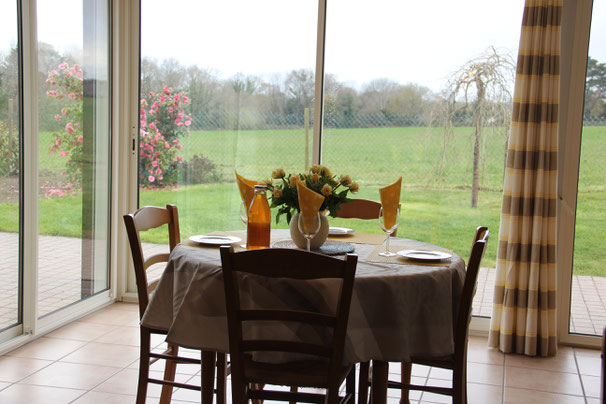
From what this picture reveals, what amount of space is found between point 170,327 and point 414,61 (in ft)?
8.42

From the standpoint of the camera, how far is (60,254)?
385cm

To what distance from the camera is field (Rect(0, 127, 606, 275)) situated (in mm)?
3791

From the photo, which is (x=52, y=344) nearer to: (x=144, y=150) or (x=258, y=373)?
(x=144, y=150)

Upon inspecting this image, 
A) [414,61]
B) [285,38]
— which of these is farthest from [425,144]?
[285,38]

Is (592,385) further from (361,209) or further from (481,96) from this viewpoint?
(481,96)

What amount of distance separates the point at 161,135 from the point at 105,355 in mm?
1662

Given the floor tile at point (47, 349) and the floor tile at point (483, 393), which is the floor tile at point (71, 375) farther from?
the floor tile at point (483, 393)

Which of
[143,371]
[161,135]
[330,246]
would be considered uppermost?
[161,135]

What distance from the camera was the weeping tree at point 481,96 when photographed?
12.6 feet

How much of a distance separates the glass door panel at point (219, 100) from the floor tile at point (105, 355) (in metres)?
1.02

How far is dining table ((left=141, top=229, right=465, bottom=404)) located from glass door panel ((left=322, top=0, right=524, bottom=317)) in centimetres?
179

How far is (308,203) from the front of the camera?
2.25m

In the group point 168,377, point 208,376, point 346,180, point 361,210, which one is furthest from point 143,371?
point 361,210

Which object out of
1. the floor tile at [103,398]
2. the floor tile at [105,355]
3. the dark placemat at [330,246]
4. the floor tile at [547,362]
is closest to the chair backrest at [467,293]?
the dark placemat at [330,246]
